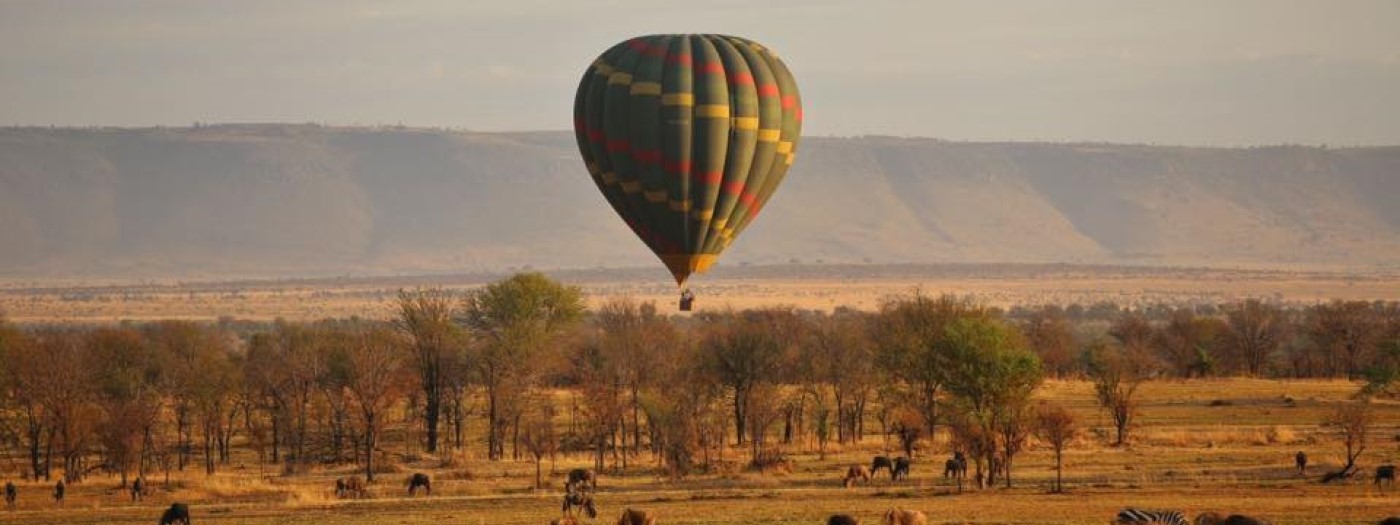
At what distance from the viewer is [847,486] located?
203 feet

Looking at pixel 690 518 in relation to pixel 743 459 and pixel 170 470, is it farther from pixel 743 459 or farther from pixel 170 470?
pixel 170 470

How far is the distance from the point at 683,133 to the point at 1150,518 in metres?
22.0

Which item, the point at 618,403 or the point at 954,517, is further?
the point at 618,403

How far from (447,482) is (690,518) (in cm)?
1708

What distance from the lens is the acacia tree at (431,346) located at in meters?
85.4

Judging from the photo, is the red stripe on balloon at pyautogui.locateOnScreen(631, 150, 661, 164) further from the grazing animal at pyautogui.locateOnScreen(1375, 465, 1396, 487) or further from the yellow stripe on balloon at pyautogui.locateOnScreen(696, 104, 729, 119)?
the grazing animal at pyautogui.locateOnScreen(1375, 465, 1396, 487)

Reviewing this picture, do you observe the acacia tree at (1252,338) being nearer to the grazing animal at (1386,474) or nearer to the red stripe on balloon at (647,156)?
the grazing animal at (1386,474)

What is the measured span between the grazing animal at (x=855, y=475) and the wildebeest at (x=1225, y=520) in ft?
57.8

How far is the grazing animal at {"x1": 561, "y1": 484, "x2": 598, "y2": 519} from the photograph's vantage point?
53.4 metres

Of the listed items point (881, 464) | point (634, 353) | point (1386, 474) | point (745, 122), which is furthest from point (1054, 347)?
point (1386, 474)

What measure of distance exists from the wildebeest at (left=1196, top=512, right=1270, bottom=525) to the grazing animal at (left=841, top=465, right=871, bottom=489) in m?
17.6

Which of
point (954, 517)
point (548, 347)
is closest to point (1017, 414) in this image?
point (954, 517)

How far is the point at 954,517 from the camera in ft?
168

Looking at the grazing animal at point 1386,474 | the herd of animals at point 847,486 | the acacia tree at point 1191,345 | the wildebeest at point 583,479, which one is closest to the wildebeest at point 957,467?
the herd of animals at point 847,486
